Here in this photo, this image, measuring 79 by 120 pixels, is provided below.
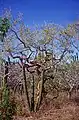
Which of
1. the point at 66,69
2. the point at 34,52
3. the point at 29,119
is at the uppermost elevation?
the point at 34,52

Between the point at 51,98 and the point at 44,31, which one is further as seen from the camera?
the point at 51,98

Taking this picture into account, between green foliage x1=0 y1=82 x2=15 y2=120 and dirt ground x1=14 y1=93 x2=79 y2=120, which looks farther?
dirt ground x1=14 y1=93 x2=79 y2=120

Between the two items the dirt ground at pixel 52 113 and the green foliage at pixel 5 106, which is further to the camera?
the dirt ground at pixel 52 113

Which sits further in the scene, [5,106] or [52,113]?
[52,113]

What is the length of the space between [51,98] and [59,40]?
5125mm

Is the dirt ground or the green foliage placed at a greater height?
the green foliage

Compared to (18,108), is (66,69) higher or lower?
higher

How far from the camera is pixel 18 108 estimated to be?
17719 millimetres

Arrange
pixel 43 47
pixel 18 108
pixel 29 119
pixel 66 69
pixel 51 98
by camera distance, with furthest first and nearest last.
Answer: pixel 66 69 < pixel 51 98 < pixel 43 47 < pixel 18 108 < pixel 29 119

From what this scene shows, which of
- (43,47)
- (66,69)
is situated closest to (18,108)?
(43,47)

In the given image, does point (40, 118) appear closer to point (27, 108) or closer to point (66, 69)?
point (27, 108)

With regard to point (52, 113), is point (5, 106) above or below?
above

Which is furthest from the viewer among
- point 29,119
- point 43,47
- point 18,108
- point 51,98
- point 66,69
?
point 66,69

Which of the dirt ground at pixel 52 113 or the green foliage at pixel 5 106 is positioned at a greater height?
the green foliage at pixel 5 106
